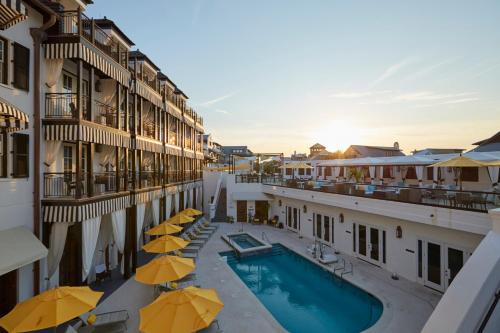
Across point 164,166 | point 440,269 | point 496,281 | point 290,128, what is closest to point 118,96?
point 164,166

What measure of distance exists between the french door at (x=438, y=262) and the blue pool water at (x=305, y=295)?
3251mm

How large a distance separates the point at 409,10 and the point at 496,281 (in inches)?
517

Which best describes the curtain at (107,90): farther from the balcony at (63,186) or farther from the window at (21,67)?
the balcony at (63,186)

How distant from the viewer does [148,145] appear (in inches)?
690

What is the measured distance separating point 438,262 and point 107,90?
1878 cm

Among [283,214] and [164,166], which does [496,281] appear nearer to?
[164,166]

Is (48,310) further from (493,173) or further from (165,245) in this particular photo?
(493,173)

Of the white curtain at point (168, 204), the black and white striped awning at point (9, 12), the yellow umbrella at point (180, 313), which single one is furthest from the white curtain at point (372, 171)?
the black and white striped awning at point (9, 12)

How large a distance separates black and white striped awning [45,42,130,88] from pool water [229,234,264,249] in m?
14.4

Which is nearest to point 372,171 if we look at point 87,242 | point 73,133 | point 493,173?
point 493,173

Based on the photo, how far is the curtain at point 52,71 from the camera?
10.5 meters

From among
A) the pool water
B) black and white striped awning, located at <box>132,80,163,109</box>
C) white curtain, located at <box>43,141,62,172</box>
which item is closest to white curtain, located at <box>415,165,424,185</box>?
the pool water

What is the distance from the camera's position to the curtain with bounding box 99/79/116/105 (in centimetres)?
1423

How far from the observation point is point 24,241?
9.12 meters
